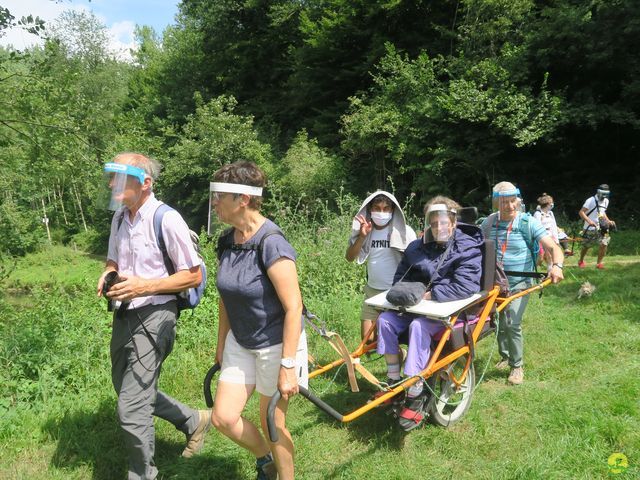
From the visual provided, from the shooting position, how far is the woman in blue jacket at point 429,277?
11.6 ft

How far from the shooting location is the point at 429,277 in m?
4.12

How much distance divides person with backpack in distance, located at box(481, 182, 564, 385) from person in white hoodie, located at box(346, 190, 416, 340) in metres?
1.01

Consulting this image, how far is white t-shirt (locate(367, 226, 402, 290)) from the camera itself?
4.66 meters

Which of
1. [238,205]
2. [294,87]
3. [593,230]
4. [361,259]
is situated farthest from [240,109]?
[238,205]

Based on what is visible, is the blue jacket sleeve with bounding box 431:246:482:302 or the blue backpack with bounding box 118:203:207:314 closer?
the blue backpack with bounding box 118:203:207:314

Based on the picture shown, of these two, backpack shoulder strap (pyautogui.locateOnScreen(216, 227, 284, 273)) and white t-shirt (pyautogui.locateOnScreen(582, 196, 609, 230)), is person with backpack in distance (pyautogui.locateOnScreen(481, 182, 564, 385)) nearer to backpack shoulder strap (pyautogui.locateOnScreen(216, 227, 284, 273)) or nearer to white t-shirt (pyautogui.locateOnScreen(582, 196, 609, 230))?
backpack shoulder strap (pyautogui.locateOnScreen(216, 227, 284, 273))

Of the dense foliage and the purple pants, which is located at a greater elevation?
the dense foliage

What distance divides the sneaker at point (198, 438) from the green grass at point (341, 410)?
8 centimetres

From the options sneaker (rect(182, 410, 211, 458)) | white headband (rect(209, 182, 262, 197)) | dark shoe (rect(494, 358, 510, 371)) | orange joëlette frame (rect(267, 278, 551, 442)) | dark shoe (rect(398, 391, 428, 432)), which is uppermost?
white headband (rect(209, 182, 262, 197))

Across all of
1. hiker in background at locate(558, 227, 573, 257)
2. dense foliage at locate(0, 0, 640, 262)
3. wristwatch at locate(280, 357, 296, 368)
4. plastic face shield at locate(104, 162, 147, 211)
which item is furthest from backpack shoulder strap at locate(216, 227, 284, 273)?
hiker in background at locate(558, 227, 573, 257)

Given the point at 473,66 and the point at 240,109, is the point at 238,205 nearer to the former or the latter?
the point at 473,66

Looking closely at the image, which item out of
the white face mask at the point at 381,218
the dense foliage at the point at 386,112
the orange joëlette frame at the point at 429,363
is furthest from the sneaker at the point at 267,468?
the dense foliage at the point at 386,112

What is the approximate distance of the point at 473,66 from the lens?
57.7ft

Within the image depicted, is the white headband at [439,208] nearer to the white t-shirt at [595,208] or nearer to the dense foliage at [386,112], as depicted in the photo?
the dense foliage at [386,112]
